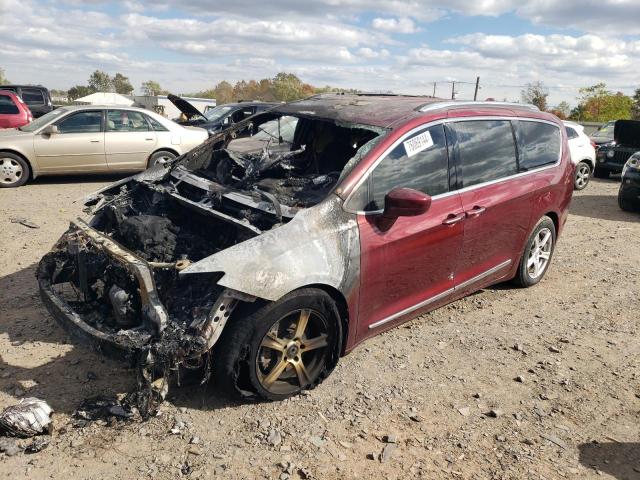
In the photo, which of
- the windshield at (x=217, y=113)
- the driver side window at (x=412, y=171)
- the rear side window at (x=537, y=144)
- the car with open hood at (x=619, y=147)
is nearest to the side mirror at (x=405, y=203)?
the driver side window at (x=412, y=171)

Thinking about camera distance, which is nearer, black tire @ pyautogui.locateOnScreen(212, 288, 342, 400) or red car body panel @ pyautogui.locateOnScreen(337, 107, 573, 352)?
black tire @ pyautogui.locateOnScreen(212, 288, 342, 400)

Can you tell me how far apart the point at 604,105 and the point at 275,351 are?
4599cm

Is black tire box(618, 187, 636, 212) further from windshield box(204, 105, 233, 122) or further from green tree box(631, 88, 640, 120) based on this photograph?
green tree box(631, 88, 640, 120)

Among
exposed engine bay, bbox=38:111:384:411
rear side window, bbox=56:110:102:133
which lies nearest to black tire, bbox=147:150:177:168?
rear side window, bbox=56:110:102:133

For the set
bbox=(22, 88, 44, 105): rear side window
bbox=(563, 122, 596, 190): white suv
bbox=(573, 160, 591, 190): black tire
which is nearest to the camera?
bbox=(563, 122, 596, 190): white suv

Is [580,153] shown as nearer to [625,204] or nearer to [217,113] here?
[625,204]

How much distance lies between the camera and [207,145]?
470 centimetres

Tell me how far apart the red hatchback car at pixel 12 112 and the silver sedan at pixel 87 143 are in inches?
112

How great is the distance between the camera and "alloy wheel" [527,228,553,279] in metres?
5.21

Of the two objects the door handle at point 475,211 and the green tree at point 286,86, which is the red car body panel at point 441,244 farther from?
the green tree at point 286,86

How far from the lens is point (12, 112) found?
40.1ft

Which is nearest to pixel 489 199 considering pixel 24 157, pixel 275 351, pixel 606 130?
pixel 275 351

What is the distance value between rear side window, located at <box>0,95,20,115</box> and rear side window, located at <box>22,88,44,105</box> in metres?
3.77

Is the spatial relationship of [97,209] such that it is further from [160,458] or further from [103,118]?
[103,118]
